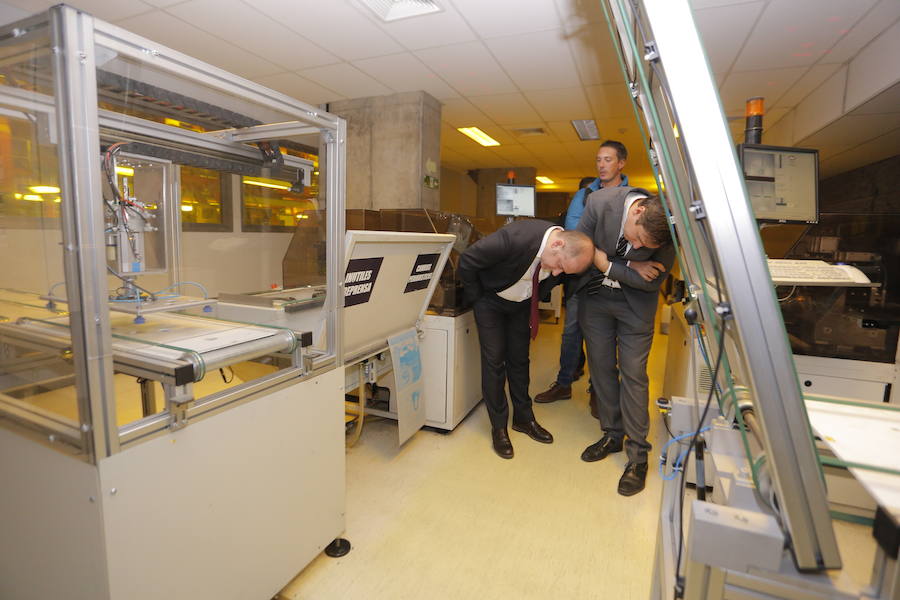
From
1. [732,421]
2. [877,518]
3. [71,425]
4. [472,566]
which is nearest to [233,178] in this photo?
[71,425]

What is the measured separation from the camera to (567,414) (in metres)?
3.34

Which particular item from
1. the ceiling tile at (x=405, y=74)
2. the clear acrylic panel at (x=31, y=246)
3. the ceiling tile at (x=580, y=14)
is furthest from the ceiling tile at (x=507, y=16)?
the clear acrylic panel at (x=31, y=246)

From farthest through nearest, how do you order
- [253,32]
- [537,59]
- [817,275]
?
1. [537,59]
2. [253,32]
3. [817,275]

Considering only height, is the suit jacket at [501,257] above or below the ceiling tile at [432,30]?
below

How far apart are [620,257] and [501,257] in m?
0.59

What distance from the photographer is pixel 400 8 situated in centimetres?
282

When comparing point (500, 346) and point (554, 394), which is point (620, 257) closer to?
point (500, 346)

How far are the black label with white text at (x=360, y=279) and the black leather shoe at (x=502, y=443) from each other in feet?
4.05

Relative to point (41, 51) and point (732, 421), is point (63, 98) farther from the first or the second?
point (732, 421)

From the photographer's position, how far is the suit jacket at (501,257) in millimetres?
2393

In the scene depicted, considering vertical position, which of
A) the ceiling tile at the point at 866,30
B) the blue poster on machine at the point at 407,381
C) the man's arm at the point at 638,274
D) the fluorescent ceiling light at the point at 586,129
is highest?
the fluorescent ceiling light at the point at 586,129

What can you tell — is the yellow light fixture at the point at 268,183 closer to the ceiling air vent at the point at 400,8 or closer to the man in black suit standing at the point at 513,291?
the man in black suit standing at the point at 513,291

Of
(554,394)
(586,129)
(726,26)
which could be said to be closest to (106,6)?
(726,26)

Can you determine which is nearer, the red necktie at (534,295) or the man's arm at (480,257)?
the man's arm at (480,257)
